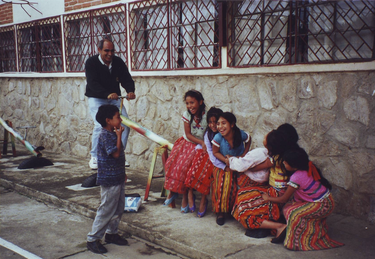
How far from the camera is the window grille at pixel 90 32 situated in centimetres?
715

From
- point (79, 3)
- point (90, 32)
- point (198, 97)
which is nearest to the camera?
point (198, 97)

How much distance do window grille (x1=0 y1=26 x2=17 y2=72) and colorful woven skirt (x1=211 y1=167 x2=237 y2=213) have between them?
7.56 m

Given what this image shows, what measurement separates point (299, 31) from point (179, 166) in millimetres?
2128

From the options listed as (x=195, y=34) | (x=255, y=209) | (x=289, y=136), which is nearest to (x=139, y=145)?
(x=195, y=34)

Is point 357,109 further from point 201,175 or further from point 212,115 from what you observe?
point 201,175

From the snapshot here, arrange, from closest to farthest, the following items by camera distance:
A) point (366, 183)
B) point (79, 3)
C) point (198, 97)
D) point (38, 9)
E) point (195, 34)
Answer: point (366, 183), point (198, 97), point (195, 34), point (79, 3), point (38, 9)

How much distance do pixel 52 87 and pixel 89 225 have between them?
15.9 ft

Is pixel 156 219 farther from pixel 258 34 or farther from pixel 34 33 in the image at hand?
pixel 34 33

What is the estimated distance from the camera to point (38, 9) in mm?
8766

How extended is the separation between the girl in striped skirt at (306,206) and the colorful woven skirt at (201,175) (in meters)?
1.02

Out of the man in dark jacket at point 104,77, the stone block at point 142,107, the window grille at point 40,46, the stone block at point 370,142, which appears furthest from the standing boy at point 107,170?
the window grille at point 40,46

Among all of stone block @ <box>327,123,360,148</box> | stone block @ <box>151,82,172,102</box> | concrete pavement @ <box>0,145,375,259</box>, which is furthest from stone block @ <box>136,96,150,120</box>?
stone block @ <box>327,123,360,148</box>

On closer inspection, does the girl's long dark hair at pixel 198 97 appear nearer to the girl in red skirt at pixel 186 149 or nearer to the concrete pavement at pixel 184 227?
the girl in red skirt at pixel 186 149

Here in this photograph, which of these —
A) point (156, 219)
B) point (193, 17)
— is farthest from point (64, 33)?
point (156, 219)
